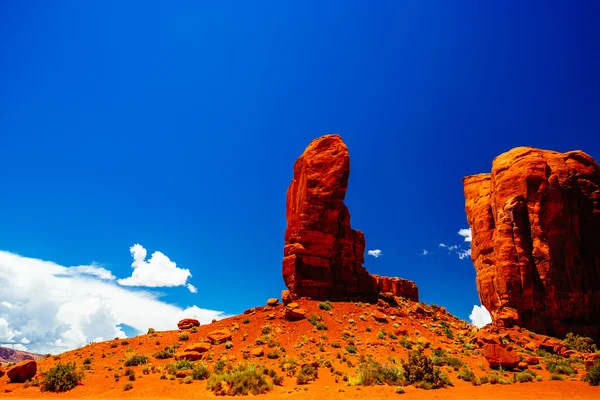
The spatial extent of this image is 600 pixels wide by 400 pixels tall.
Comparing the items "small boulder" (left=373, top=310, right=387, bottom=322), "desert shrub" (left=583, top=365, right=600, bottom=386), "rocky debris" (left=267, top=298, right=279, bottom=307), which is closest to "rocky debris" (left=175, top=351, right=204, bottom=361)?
"rocky debris" (left=267, top=298, right=279, bottom=307)

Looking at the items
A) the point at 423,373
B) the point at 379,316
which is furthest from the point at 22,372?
the point at 379,316

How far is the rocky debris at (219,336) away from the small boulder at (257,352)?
4039 millimetres

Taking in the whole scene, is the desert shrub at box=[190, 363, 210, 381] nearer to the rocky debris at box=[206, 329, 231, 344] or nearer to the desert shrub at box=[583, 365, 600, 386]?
the rocky debris at box=[206, 329, 231, 344]

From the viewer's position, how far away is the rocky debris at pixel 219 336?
29297 millimetres

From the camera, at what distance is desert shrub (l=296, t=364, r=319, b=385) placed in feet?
A: 65.2

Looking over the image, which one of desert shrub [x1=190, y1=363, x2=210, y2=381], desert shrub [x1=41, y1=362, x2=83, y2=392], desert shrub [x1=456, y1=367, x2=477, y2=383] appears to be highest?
desert shrub [x1=456, y1=367, x2=477, y2=383]

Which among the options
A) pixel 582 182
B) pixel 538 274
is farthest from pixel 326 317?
pixel 582 182

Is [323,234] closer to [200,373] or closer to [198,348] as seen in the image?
[198,348]

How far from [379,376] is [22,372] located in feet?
72.0

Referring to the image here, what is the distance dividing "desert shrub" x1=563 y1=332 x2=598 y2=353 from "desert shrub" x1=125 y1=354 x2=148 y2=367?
36.9 metres

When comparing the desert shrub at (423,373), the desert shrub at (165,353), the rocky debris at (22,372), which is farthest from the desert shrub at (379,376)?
the rocky debris at (22,372)

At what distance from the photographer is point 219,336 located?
97.8 ft

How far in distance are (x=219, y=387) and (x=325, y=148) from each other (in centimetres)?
3027

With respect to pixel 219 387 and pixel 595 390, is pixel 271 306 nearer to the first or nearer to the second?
pixel 219 387
